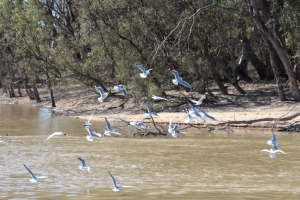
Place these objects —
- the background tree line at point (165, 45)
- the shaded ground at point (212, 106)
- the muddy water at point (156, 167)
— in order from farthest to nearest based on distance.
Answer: the background tree line at point (165, 45) < the shaded ground at point (212, 106) < the muddy water at point (156, 167)

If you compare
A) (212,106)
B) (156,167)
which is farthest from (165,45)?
(156,167)

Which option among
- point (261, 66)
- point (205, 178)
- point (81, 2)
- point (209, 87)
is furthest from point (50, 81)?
point (205, 178)

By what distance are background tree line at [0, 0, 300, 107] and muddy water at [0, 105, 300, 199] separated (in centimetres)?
483

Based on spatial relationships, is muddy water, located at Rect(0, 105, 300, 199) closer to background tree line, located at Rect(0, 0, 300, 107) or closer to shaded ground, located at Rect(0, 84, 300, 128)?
shaded ground, located at Rect(0, 84, 300, 128)

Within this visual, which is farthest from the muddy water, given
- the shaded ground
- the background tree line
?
the background tree line

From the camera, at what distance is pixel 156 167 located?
11.5 metres

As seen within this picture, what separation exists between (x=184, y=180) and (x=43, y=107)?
21.5 metres

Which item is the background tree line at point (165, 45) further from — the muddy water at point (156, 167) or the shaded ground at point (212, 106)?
the muddy water at point (156, 167)

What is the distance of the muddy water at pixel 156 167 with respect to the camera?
29.9 feet

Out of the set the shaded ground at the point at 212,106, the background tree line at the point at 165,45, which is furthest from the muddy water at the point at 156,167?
the background tree line at the point at 165,45

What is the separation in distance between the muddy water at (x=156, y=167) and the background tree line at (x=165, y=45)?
483 centimetres

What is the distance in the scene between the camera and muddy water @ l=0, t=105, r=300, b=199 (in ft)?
29.9

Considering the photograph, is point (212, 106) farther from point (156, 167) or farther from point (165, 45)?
point (156, 167)

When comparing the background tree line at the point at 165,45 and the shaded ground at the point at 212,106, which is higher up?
the background tree line at the point at 165,45
